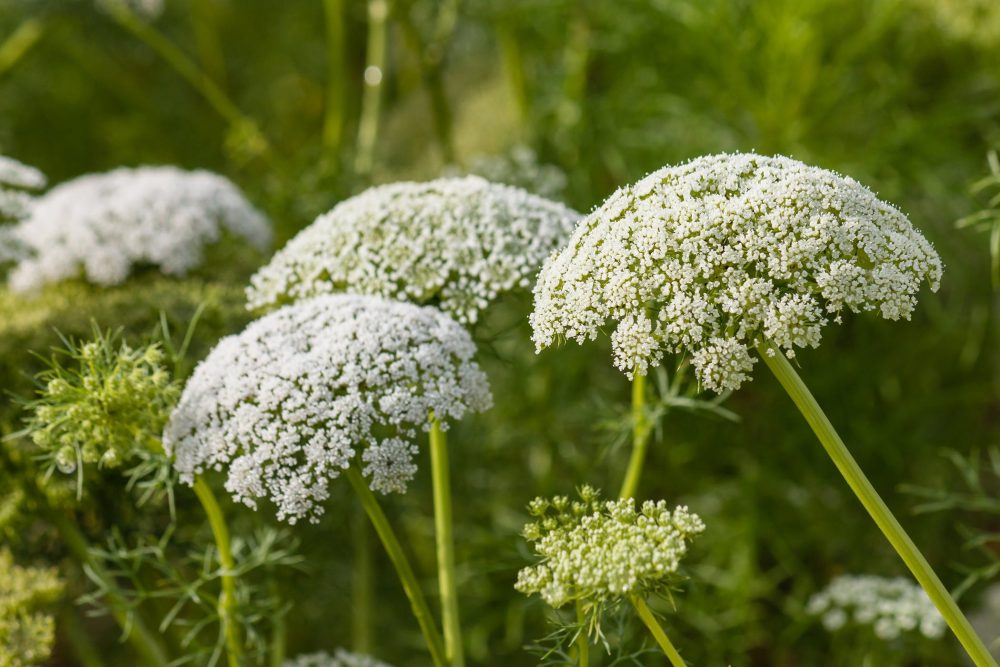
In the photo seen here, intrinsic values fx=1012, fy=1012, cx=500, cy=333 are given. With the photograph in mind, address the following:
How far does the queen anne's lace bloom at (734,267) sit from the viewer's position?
6.21 feet

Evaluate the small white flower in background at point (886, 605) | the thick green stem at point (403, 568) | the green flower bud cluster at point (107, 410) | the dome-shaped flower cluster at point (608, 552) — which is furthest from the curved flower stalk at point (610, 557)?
the small white flower in background at point (886, 605)

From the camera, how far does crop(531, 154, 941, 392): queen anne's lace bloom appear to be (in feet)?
6.21

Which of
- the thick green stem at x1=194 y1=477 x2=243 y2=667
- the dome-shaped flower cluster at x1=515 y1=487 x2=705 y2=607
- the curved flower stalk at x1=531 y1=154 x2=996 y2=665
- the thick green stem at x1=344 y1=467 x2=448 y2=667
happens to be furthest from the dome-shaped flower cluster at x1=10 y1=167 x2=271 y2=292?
the dome-shaped flower cluster at x1=515 y1=487 x2=705 y2=607

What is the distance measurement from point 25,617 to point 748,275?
2027 millimetres

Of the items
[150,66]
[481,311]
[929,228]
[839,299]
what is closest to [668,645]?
[839,299]

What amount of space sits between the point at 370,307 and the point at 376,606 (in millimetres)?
2591

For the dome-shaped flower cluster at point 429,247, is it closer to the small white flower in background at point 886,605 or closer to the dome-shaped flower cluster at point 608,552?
the dome-shaped flower cluster at point 608,552

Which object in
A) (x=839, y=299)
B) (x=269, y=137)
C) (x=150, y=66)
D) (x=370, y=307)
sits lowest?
(x=839, y=299)

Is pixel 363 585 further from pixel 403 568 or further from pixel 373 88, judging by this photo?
pixel 373 88

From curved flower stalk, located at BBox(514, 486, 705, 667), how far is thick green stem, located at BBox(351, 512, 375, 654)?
219cm

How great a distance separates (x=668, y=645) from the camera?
1977 millimetres

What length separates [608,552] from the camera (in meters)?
1.92

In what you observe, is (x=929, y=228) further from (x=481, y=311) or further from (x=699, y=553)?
(x=481, y=311)

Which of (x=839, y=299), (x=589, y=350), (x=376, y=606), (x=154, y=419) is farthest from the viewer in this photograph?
(x=589, y=350)
